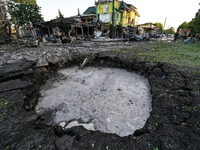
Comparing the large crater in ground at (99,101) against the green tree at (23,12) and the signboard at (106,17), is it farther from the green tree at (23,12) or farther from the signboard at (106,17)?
the green tree at (23,12)

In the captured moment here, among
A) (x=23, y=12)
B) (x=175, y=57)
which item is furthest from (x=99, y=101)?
(x=23, y=12)

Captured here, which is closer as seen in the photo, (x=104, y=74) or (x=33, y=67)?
(x=33, y=67)

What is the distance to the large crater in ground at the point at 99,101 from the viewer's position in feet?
7.52

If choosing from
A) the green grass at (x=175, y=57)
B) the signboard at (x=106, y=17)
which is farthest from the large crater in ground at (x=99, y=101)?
the signboard at (x=106, y=17)

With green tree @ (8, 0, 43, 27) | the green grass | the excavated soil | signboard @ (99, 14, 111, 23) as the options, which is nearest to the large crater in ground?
the excavated soil

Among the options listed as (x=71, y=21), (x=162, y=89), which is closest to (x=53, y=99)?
(x=162, y=89)

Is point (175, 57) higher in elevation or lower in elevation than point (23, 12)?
lower

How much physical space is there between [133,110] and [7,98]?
3156mm

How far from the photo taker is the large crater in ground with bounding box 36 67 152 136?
90.3 inches

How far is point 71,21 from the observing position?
11.7 metres

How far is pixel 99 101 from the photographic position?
3057mm

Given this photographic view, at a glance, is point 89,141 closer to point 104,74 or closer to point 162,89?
point 162,89

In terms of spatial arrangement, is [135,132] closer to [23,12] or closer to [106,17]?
[106,17]

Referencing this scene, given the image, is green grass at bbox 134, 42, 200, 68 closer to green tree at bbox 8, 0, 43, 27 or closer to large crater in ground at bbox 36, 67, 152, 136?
large crater in ground at bbox 36, 67, 152, 136
